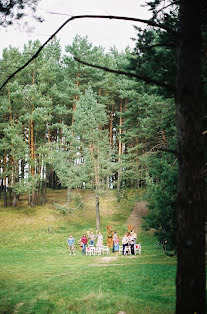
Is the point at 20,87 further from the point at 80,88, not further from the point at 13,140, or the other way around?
the point at 80,88

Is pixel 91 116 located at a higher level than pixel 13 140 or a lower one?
higher

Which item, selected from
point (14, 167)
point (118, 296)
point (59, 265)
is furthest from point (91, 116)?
point (118, 296)

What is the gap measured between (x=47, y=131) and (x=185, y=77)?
29.7 metres

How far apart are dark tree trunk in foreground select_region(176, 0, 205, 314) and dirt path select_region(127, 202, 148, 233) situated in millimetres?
20488

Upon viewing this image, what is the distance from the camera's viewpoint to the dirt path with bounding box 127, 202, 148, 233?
24.6m

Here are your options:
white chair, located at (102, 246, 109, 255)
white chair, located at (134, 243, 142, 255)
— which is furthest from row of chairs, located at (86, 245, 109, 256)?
white chair, located at (134, 243, 142, 255)

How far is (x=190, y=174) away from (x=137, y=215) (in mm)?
23693

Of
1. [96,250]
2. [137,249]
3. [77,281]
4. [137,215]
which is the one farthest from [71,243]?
[137,215]

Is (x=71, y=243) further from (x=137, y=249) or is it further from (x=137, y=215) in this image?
(x=137, y=215)

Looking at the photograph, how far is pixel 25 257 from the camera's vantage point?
16.2 m

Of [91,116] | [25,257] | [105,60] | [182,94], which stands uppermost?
[105,60]

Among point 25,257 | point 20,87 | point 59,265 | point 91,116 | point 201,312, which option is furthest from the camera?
point 20,87

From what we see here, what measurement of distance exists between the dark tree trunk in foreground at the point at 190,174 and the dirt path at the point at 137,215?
807 inches

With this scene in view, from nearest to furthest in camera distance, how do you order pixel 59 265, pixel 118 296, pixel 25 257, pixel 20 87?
pixel 118 296 < pixel 59 265 < pixel 25 257 < pixel 20 87
